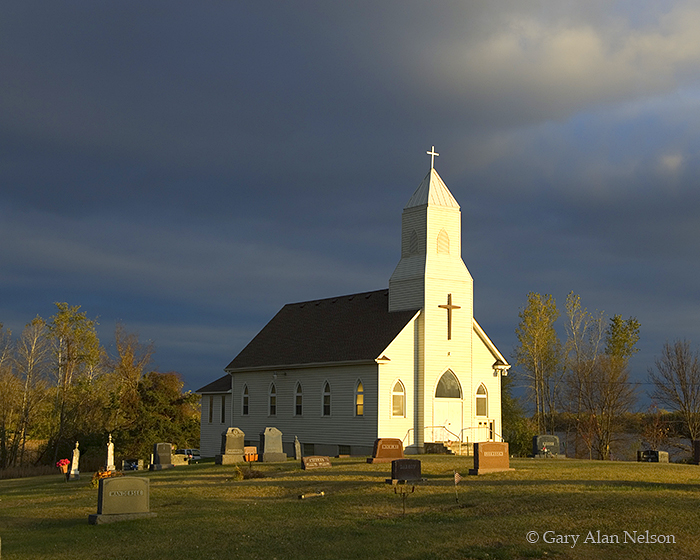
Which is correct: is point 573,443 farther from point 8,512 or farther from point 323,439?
point 8,512

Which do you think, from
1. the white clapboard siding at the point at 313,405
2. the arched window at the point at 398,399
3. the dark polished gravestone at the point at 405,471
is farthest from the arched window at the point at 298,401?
the dark polished gravestone at the point at 405,471

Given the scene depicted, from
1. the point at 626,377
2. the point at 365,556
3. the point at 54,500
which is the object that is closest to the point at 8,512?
the point at 54,500

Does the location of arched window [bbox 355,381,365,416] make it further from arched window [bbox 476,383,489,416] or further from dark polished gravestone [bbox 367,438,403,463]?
dark polished gravestone [bbox 367,438,403,463]

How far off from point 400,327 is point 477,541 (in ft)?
81.2

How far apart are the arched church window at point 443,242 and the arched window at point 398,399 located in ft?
24.4

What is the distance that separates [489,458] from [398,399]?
14.3m

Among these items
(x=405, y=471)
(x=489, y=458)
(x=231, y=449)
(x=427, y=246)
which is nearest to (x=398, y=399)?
(x=427, y=246)

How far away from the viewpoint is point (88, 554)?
15.0m

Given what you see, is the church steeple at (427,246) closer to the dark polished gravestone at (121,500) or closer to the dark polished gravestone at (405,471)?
the dark polished gravestone at (405,471)

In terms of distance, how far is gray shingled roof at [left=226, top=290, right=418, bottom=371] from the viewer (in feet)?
130

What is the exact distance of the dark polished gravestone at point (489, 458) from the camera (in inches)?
946

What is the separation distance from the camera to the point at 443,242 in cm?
4088

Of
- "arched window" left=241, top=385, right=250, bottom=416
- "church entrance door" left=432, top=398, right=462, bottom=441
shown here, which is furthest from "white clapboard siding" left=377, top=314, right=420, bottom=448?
"arched window" left=241, top=385, right=250, bottom=416

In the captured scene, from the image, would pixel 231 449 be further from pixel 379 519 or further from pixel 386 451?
pixel 379 519
